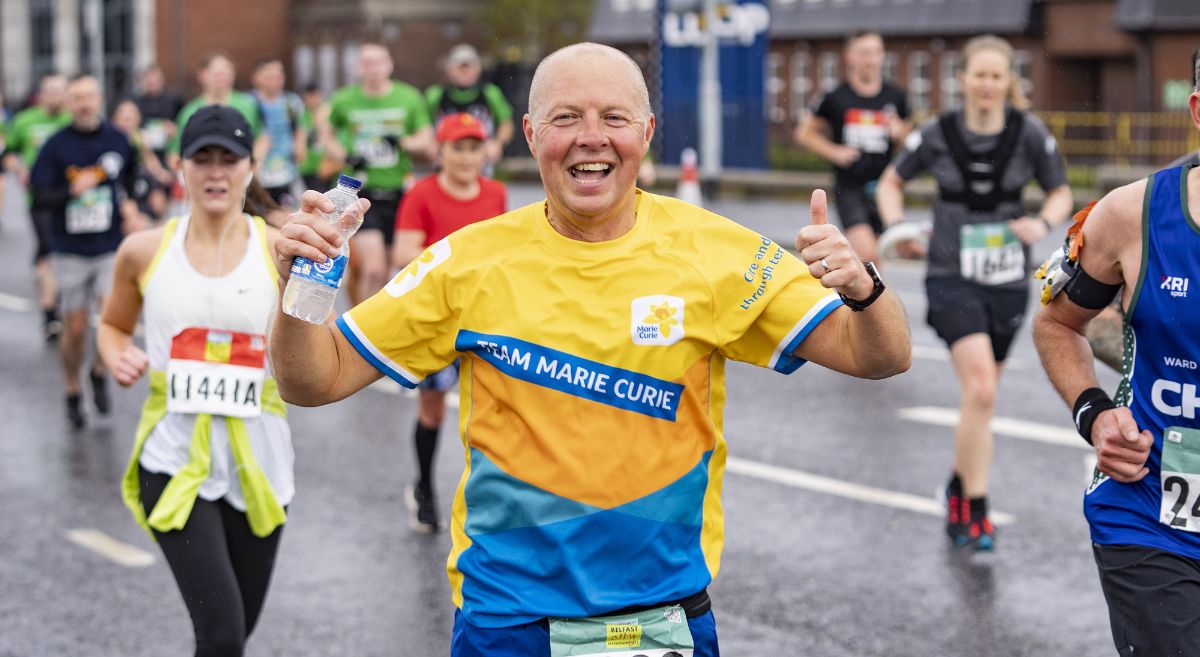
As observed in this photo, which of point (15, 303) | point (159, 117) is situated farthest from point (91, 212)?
point (159, 117)

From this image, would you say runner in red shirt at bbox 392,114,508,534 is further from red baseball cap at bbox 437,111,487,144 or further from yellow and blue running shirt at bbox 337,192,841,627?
yellow and blue running shirt at bbox 337,192,841,627

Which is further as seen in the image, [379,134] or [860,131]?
[379,134]

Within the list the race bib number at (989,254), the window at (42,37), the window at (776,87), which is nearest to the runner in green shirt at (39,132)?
the race bib number at (989,254)

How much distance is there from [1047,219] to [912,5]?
3826 cm

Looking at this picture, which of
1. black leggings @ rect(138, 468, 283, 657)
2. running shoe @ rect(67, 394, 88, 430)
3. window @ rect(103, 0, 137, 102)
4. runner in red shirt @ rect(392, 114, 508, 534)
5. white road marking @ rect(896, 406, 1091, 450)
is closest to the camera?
black leggings @ rect(138, 468, 283, 657)

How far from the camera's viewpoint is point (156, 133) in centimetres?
2047

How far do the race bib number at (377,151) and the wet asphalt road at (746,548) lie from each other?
7.98 feet

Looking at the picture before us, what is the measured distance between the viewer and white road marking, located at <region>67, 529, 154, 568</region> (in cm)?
774

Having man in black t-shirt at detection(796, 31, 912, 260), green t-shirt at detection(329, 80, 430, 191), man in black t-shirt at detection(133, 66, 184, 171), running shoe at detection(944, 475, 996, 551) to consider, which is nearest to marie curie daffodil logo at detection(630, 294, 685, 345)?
running shoe at detection(944, 475, 996, 551)

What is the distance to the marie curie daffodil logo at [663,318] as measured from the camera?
356 centimetres

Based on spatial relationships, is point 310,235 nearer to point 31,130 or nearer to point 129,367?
point 129,367

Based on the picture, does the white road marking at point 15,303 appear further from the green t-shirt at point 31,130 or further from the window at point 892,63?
the window at point 892,63

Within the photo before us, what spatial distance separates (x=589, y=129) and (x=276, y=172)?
43.0ft

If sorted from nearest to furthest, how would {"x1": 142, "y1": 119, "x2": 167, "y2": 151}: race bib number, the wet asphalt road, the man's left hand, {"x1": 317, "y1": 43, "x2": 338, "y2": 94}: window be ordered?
the wet asphalt road → the man's left hand → {"x1": 142, "y1": 119, "x2": 167, "y2": 151}: race bib number → {"x1": 317, "y1": 43, "x2": 338, "y2": 94}: window
